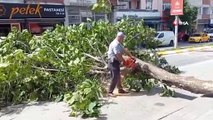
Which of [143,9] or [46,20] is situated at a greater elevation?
[143,9]

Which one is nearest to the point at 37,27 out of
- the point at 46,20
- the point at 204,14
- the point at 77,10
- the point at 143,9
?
the point at 46,20

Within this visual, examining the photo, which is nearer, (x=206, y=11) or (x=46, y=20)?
(x=46, y=20)

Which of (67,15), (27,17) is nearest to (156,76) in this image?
(27,17)

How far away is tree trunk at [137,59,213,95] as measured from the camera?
7.22 metres

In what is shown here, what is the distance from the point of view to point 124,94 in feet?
27.0

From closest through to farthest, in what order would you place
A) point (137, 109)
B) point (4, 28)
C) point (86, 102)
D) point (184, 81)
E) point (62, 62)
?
point (86, 102)
point (137, 109)
point (184, 81)
point (62, 62)
point (4, 28)

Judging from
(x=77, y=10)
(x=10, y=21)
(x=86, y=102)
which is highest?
(x=77, y=10)

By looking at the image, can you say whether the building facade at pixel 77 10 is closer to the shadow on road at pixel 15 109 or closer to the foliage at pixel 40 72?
the foliage at pixel 40 72

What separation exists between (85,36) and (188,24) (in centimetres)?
3214

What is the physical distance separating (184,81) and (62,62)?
2992 millimetres

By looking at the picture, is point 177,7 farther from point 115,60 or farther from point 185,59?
point 115,60

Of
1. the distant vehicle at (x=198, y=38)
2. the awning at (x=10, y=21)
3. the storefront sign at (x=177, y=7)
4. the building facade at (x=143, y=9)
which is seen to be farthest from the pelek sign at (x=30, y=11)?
the distant vehicle at (x=198, y=38)

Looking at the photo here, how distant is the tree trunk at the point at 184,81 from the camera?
7.22 m

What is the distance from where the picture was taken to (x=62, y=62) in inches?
331
